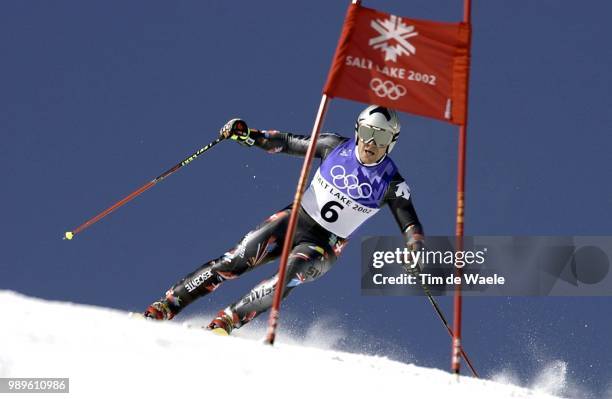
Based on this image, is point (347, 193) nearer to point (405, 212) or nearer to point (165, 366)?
point (405, 212)

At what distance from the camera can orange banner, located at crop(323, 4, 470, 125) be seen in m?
5.74

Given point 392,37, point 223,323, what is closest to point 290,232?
point 392,37

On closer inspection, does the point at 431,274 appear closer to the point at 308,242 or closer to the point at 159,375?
the point at 308,242

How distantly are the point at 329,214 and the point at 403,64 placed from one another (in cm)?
195

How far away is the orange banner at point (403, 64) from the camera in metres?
5.74

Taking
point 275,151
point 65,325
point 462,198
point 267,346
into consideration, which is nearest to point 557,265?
point 275,151

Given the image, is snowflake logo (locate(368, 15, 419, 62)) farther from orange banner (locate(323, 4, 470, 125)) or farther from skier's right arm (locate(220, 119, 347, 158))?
skier's right arm (locate(220, 119, 347, 158))

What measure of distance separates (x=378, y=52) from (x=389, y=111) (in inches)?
69.3

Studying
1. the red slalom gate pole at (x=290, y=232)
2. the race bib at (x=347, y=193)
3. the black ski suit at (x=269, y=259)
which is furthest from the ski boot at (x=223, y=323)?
the red slalom gate pole at (x=290, y=232)

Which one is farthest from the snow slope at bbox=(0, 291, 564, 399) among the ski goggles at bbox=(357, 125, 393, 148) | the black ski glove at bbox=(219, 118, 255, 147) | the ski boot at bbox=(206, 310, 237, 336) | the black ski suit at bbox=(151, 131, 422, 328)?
the black ski glove at bbox=(219, 118, 255, 147)

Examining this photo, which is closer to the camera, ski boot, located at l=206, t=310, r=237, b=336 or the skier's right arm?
ski boot, located at l=206, t=310, r=237, b=336

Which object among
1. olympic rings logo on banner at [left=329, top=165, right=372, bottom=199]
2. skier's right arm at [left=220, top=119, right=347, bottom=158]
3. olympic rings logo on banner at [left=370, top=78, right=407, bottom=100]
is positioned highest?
Answer: skier's right arm at [left=220, top=119, right=347, bottom=158]

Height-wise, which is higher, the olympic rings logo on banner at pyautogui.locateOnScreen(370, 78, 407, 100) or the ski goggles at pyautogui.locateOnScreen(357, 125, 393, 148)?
the ski goggles at pyautogui.locateOnScreen(357, 125, 393, 148)

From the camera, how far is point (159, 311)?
23.1 feet
